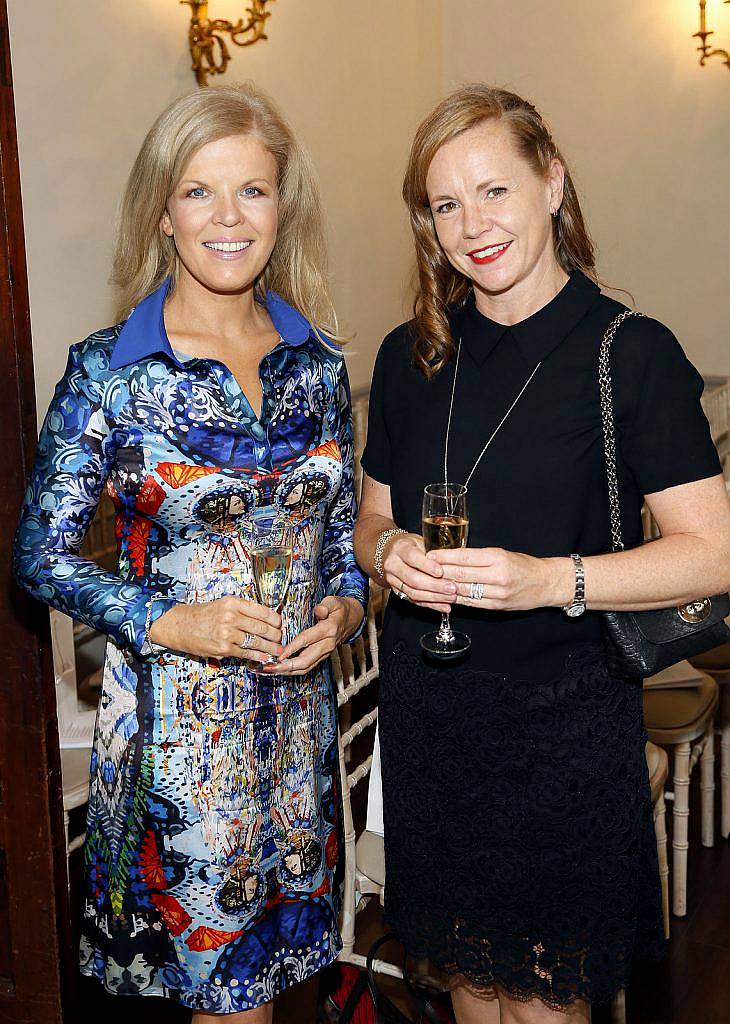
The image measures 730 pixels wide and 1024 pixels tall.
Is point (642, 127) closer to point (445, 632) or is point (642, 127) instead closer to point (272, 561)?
point (445, 632)

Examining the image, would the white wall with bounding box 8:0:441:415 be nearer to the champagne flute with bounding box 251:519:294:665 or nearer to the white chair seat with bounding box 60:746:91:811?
the white chair seat with bounding box 60:746:91:811

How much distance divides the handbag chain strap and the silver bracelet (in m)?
0.36

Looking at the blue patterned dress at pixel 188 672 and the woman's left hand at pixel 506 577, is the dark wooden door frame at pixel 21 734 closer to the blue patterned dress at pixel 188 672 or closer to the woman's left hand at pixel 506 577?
the blue patterned dress at pixel 188 672

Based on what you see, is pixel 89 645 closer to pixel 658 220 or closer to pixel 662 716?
pixel 662 716

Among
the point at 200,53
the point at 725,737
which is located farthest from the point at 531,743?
the point at 200,53

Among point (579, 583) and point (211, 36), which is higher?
point (211, 36)

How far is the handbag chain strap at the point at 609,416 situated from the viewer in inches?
67.4

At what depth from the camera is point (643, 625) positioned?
1.73m

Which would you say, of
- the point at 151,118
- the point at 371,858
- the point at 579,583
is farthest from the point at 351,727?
the point at 151,118

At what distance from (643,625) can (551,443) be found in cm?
31

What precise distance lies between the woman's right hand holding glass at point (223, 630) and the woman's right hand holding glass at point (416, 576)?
0.63 feet

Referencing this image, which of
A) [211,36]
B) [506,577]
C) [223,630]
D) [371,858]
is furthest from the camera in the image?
[211,36]

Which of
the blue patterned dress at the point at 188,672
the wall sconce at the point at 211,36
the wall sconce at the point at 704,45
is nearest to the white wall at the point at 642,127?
the wall sconce at the point at 704,45

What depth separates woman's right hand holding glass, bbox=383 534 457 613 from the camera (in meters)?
1.67
